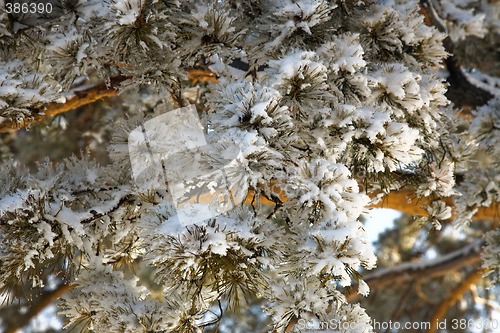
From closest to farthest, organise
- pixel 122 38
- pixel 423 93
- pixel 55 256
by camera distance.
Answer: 1. pixel 122 38
2. pixel 55 256
3. pixel 423 93

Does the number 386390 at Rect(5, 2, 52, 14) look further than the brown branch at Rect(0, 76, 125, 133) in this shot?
No

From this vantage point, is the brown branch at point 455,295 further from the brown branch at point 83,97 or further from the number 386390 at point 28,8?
the number 386390 at point 28,8

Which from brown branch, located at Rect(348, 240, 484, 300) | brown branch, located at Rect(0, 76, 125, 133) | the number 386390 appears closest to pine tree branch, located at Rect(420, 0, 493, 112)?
brown branch, located at Rect(348, 240, 484, 300)

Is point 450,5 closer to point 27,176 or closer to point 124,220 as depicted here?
point 124,220

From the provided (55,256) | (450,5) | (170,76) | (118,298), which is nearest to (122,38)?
(170,76)

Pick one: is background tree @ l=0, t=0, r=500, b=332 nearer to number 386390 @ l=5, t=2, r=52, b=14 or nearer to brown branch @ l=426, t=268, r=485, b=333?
number 386390 @ l=5, t=2, r=52, b=14

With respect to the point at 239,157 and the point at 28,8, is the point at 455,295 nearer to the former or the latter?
the point at 239,157

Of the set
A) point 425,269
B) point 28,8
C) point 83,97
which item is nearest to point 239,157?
point 28,8

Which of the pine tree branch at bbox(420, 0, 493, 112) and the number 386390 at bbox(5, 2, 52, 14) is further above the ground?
the number 386390 at bbox(5, 2, 52, 14)
